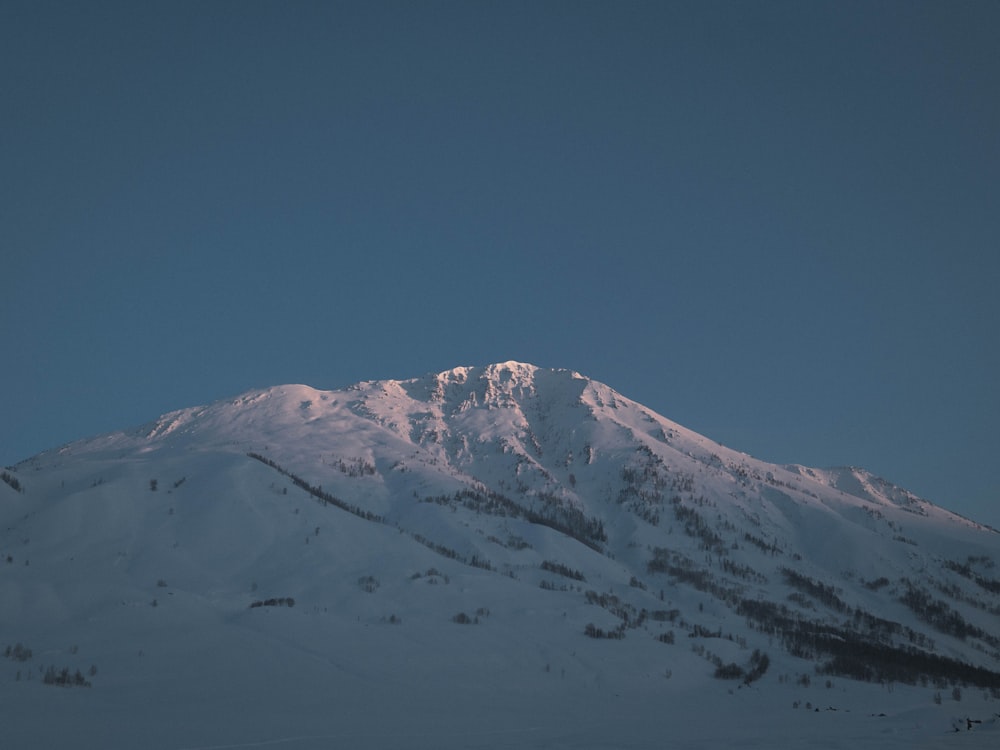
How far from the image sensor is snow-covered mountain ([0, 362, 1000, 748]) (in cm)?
2006

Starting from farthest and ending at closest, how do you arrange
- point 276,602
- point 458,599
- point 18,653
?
point 458,599 → point 276,602 → point 18,653

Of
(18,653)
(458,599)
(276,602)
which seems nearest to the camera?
(18,653)

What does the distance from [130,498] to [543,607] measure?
35367 millimetres

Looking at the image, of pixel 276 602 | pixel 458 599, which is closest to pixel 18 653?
pixel 276 602

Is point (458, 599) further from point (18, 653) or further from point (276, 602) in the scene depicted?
point (18, 653)

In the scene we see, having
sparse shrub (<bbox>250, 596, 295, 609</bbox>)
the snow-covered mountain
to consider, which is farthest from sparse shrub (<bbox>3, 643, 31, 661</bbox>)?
sparse shrub (<bbox>250, 596, 295, 609</bbox>)

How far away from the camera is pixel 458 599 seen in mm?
47594

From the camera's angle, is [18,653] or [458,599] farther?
[458,599]

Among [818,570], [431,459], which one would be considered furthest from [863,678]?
[431,459]

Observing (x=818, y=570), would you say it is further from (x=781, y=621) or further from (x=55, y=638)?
(x=55, y=638)

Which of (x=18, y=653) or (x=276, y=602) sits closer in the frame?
(x=18, y=653)

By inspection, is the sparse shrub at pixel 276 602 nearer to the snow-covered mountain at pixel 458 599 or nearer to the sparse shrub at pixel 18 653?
the snow-covered mountain at pixel 458 599

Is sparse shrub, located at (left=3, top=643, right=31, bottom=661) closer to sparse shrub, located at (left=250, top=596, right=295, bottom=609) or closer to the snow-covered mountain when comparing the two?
the snow-covered mountain

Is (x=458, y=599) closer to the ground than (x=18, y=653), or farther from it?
farther from it
